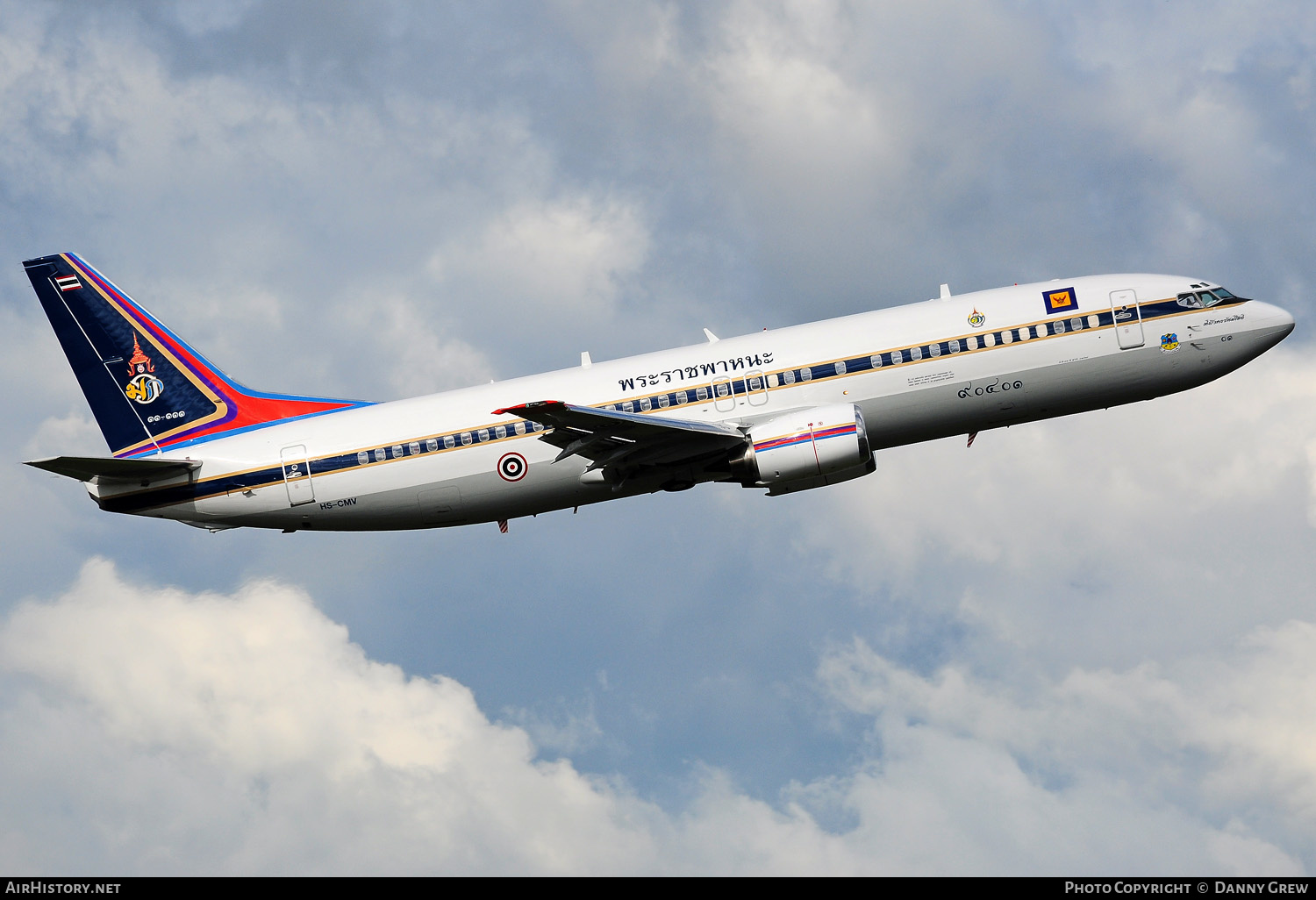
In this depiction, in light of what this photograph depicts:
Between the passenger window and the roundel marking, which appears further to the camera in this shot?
the roundel marking

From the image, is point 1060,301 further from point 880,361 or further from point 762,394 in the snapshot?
point 762,394

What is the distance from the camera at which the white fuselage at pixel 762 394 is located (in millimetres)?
43812

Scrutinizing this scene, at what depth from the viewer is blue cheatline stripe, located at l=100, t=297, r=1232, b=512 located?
43.8m

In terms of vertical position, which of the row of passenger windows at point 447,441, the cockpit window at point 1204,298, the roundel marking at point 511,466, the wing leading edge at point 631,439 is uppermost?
the cockpit window at point 1204,298

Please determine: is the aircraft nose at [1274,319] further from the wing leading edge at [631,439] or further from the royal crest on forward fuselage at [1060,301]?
the wing leading edge at [631,439]

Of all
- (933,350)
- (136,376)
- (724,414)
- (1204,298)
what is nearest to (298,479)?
(136,376)

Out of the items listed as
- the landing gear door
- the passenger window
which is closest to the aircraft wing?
the passenger window

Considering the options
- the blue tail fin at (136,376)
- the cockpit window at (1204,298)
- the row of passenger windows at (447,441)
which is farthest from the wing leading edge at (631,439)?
the cockpit window at (1204,298)

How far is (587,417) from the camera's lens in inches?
1601

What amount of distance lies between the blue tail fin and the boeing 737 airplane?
1.29 metres

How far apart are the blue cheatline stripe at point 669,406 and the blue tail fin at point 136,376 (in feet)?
9.50

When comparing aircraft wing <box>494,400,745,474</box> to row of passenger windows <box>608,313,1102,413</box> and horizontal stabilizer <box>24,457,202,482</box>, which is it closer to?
row of passenger windows <box>608,313,1102,413</box>
